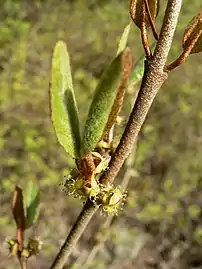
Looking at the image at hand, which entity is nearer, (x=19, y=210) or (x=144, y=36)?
(x=144, y=36)

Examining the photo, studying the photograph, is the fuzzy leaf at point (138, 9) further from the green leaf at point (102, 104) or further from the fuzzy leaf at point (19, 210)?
the fuzzy leaf at point (19, 210)

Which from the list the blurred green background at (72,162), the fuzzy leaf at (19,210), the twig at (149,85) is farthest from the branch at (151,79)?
the blurred green background at (72,162)

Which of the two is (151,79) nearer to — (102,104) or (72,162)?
(102,104)

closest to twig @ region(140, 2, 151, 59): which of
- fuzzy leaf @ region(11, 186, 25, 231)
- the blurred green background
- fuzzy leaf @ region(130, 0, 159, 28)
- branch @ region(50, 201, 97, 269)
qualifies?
fuzzy leaf @ region(130, 0, 159, 28)

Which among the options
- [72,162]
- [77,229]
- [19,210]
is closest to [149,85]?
[77,229]

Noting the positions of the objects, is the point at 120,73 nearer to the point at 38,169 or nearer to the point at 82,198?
the point at 82,198

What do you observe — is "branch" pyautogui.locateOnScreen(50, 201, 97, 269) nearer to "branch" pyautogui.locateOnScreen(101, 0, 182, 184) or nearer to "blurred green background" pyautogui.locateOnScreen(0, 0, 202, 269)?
"branch" pyautogui.locateOnScreen(101, 0, 182, 184)
